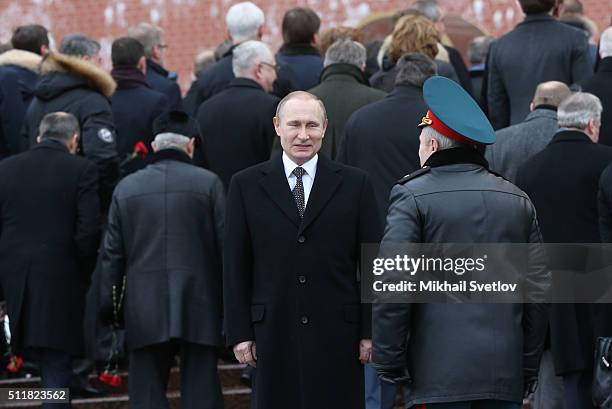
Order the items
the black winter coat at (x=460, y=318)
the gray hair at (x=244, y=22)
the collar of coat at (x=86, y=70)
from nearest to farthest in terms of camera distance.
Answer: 1. the black winter coat at (x=460, y=318)
2. the collar of coat at (x=86, y=70)
3. the gray hair at (x=244, y=22)

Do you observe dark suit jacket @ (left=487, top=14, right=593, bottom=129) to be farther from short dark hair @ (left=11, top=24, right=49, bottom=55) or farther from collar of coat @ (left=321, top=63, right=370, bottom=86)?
short dark hair @ (left=11, top=24, right=49, bottom=55)

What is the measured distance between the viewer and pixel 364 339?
7.33 metres

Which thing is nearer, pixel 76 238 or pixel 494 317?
pixel 494 317

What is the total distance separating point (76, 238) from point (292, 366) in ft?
7.94

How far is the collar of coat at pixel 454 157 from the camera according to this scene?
6465mm

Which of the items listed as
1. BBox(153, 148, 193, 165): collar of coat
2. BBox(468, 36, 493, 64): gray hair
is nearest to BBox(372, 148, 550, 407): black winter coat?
BBox(153, 148, 193, 165): collar of coat

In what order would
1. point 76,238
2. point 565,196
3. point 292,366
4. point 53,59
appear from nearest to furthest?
point 292,366
point 565,196
point 76,238
point 53,59

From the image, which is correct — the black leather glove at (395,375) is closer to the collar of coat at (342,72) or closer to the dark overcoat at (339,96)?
the dark overcoat at (339,96)

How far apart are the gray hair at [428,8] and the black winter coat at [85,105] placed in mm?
2378

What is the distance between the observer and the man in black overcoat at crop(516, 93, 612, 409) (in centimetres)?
852

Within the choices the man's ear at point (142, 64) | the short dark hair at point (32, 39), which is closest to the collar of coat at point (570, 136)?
the man's ear at point (142, 64)

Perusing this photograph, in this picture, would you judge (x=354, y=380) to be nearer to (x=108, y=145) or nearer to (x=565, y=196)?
(x=565, y=196)

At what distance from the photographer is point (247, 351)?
7.31 m

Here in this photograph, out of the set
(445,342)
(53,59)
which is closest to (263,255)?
(445,342)
